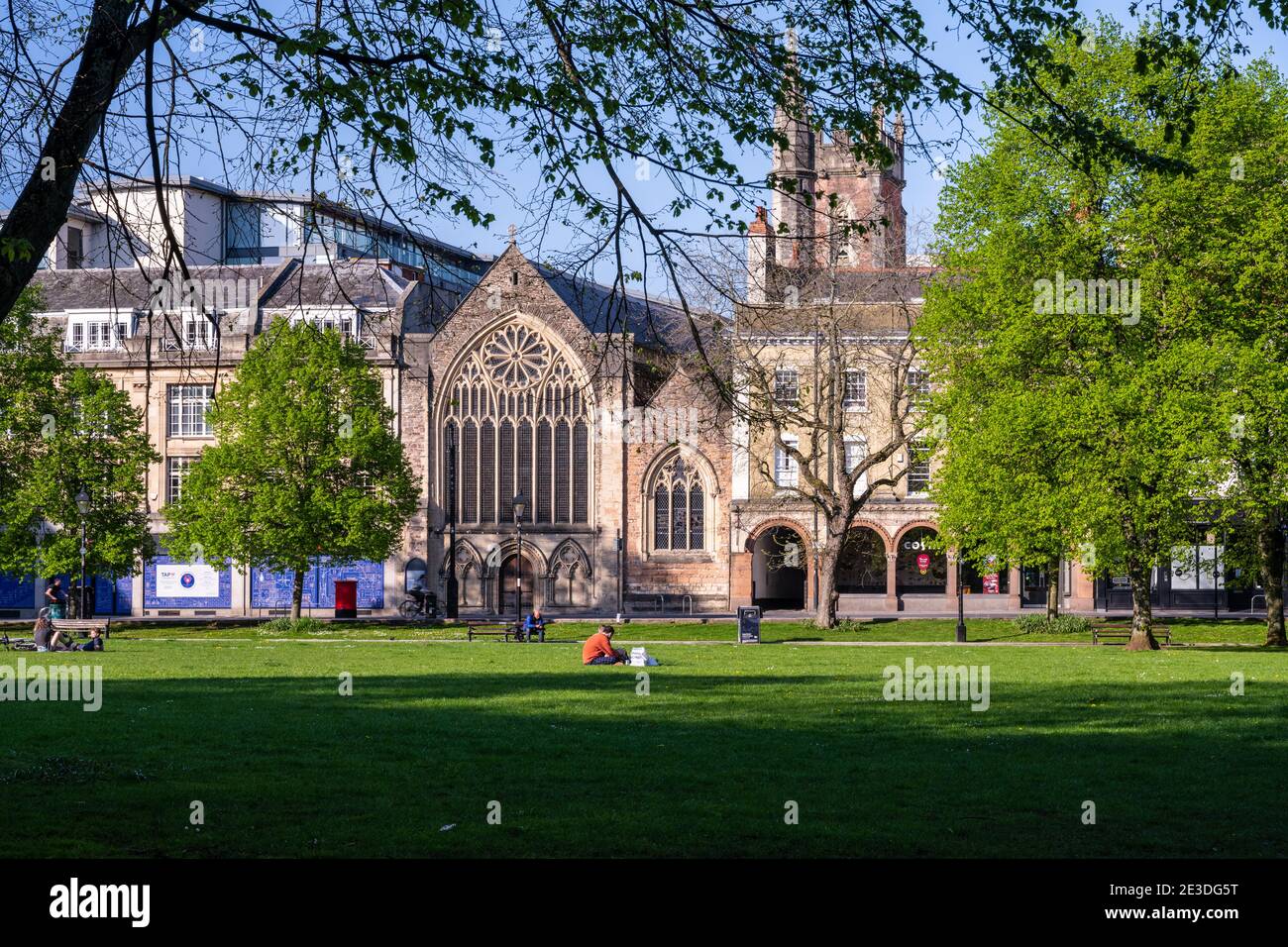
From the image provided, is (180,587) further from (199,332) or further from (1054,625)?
(1054,625)

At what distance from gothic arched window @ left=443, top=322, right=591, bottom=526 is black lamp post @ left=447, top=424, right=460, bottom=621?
22.3 inches

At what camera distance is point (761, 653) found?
121 ft

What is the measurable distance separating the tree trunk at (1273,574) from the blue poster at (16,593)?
50.7 m

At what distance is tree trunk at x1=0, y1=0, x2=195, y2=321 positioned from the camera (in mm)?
11422

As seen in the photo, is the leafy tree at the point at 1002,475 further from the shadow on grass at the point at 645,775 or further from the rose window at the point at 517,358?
the rose window at the point at 517,358

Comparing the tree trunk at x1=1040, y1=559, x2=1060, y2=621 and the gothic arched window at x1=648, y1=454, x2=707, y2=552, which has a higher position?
the gothic arched window at x1=648, y1=454, x2=707, y2=552

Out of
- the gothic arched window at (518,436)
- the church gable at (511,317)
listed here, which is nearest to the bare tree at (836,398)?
the gothic arched window at (518,436)

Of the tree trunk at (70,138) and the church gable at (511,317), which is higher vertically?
the church gable at (511,317)

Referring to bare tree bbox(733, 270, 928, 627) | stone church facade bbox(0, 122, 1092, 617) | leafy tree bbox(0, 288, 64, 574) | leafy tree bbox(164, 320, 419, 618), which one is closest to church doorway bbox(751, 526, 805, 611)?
stone church facade bbox(0, 122, 1092, 617)

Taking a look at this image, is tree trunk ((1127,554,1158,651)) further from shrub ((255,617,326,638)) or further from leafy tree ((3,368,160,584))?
leafy tree ((3,368,160,584))

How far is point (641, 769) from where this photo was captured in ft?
49.1

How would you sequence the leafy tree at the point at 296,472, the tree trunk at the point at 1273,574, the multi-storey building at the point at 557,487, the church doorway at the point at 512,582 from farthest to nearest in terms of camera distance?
the church doorway at the point at 512,582
the multi-storey building at the point at 557,487
the leafy tree at the point at 296,472
the tree trunk at the point at 1273,574

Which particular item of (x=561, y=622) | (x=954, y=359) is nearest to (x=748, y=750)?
(x=954, y=359)

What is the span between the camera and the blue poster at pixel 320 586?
6850 cm
